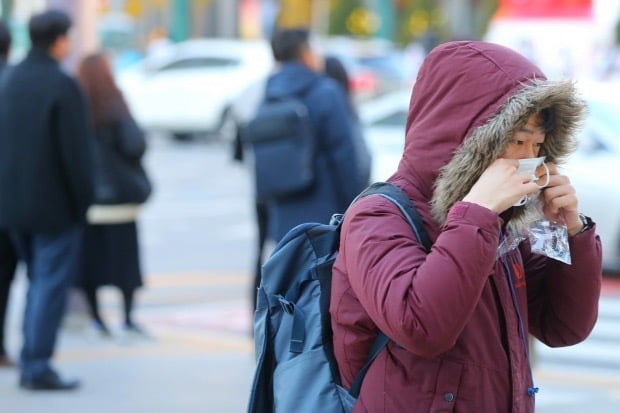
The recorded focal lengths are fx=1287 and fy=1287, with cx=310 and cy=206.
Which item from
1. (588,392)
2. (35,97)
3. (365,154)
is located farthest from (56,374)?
(588,392)

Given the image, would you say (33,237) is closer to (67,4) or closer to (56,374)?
(56,374)

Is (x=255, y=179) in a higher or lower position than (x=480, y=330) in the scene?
lower

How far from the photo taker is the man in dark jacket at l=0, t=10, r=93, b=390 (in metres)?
6.09

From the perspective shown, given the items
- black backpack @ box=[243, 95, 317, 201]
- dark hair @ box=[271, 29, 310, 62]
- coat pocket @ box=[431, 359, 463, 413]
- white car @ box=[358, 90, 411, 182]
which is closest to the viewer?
coat pocket @ box=[431, 359, 463, 413]

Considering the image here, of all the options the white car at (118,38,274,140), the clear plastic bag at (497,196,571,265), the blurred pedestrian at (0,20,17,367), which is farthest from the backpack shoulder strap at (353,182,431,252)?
the white car at (118,38,274,140)

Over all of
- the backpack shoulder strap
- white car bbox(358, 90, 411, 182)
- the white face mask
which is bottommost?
white car bbox(358, 90, 411, 182)

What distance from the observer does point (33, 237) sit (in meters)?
6.28

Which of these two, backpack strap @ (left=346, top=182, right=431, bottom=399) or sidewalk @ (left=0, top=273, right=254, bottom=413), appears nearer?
backpack strap @ (left=346, top=182, right=431, bottom=399)

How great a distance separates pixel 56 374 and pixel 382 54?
850 inches

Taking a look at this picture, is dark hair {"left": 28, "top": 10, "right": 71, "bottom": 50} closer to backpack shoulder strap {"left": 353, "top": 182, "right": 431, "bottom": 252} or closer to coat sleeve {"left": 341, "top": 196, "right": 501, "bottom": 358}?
backpack shoulder strap {"left": 353, "top": 182, "right": 431, "bottom": 252}

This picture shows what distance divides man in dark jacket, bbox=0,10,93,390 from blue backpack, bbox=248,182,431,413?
347 centimetres

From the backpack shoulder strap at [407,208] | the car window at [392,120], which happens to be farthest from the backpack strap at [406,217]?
the car window at [392,120]

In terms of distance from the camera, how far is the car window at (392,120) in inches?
453

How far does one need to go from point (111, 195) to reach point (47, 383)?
5.11ft
